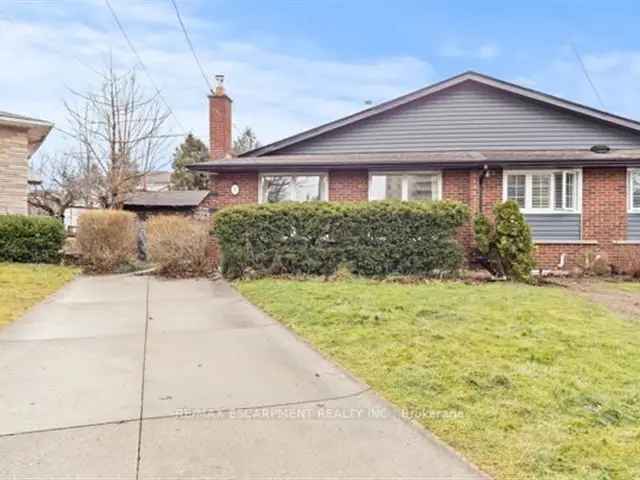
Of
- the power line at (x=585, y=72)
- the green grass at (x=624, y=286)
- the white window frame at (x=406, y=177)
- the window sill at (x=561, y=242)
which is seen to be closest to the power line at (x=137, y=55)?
the white window frame at (x=406, y=177)

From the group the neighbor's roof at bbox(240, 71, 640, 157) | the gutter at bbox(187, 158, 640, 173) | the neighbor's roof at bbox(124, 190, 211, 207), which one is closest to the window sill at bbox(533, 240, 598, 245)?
the gutter at bbox(187, 158, 640, 173)

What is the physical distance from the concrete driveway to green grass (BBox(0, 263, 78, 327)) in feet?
4.53

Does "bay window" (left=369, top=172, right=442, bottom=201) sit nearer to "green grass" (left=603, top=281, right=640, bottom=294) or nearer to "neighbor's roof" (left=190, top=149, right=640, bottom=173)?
"neighbor's roof" (left=190, top=149, right=640, bottom=173)

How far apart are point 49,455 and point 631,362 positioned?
489 cm

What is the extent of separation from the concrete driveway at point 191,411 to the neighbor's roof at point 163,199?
2137cm

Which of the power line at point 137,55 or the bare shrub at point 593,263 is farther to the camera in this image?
the bare shrub at point 593,263

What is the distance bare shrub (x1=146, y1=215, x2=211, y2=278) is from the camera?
11.7m

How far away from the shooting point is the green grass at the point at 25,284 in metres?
7.54

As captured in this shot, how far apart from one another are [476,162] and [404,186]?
200 centimetres

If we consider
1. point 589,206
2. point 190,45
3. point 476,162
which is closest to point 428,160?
point 476,162

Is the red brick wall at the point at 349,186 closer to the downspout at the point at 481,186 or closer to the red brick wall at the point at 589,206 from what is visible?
the red brick wall at the point at 589,206

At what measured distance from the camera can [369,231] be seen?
11.0 metres

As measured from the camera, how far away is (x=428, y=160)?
13117 millimetres

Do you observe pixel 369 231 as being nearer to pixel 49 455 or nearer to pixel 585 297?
pixel 585 297
